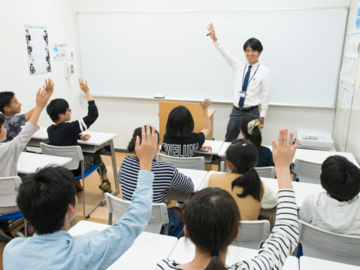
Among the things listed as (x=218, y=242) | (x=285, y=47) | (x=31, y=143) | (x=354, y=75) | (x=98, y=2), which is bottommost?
(x=31, y=143)

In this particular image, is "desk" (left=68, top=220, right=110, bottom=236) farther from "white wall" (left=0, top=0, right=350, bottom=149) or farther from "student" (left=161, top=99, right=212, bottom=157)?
"white wall" (left=0, top=0, right=350, bottom=149)

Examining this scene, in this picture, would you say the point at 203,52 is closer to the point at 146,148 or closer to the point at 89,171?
the point at 89,171

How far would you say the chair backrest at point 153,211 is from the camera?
178 cm

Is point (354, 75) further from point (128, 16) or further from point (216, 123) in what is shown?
point (128, 16)

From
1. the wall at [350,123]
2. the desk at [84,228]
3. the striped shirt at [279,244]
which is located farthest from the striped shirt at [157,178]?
the wall at [350,123]

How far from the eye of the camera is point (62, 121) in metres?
Result: 3.15

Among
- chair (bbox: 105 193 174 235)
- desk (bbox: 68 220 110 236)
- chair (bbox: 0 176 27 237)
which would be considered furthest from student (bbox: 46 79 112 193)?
desk (bbox: 68 220 110 236)

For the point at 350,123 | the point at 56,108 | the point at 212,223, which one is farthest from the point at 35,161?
the point at 350,123

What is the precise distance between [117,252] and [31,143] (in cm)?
294

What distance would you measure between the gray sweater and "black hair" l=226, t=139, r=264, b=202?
4.89 ft

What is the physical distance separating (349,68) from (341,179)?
2.40m

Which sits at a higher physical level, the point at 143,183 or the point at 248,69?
the point at 248,69

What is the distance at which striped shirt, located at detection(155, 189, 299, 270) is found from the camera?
2.82ft

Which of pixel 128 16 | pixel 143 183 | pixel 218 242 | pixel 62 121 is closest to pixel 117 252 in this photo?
pixel 143 183
